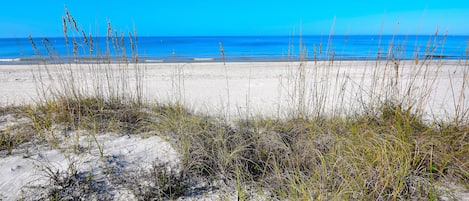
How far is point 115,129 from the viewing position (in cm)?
291

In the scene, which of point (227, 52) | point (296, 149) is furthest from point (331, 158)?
point (227, 52)

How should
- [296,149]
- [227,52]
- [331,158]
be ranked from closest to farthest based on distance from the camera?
[331,158] → [296,149] → [227,52]

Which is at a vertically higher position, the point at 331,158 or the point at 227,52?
the point at 227,52

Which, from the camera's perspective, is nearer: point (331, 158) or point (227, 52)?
point (331, 158)

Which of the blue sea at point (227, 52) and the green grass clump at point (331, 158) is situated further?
the blue sea at point (227, 52)

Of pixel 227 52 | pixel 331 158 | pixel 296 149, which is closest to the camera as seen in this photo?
Result: pixel 331 158

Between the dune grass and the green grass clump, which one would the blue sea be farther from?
the green grass clump

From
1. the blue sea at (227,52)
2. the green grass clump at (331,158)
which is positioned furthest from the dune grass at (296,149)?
the blue sea at (227,52)

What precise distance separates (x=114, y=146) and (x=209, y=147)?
Answer: 0.93 meters

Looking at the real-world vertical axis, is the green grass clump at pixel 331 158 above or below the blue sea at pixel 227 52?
below

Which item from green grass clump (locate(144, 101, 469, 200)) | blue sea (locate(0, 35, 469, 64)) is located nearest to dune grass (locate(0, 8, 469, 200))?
green grass clump (locate(144, 101, 469, 200))

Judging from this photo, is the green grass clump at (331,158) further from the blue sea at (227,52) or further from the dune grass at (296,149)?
the blue sea at (227,52)

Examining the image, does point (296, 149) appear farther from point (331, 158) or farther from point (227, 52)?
point (227, 52)

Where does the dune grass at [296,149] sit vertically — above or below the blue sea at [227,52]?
below
